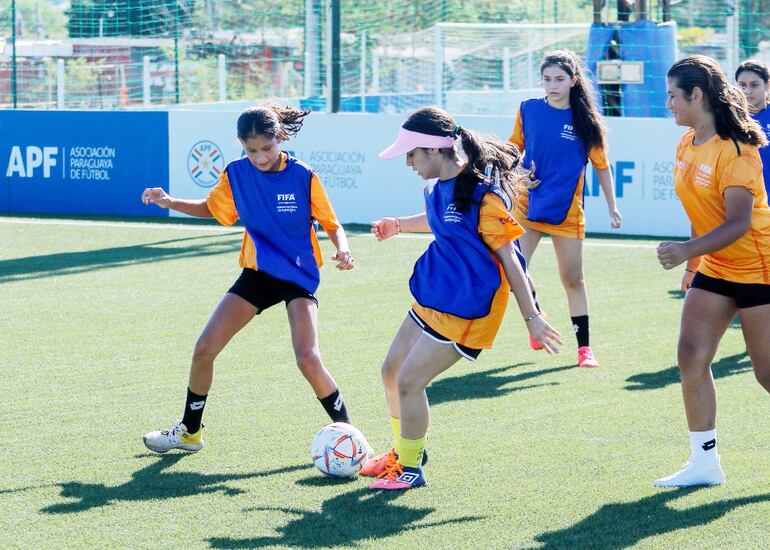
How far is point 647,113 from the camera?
631 inches

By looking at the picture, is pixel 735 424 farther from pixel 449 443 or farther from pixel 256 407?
pixel 256 407

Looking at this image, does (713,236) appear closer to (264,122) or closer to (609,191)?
(264,122)

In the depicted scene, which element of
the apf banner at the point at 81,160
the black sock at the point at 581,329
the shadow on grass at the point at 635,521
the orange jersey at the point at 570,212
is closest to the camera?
the shadow on grass at the point at 635,521

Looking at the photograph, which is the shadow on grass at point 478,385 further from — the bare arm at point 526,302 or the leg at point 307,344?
the bare arm at point 526,302

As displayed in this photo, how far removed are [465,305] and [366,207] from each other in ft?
34.2

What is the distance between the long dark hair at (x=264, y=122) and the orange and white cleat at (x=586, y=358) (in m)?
2.90

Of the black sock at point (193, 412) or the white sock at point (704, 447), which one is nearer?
the white sock at point (704, 447)

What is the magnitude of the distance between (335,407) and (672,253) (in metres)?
1.88

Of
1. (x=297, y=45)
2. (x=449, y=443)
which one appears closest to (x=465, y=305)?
(x=449, y=443)

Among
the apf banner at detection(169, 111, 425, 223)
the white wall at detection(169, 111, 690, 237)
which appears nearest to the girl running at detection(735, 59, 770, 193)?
the white wall at detection(169, 111, 690, 237)

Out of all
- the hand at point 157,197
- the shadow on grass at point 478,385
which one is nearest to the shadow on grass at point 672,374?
the shadow on grass at point 478,385

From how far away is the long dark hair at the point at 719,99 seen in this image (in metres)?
4.99

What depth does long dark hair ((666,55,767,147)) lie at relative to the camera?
499cm

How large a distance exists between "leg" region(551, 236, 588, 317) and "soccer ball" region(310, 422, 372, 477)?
10.1 feet
